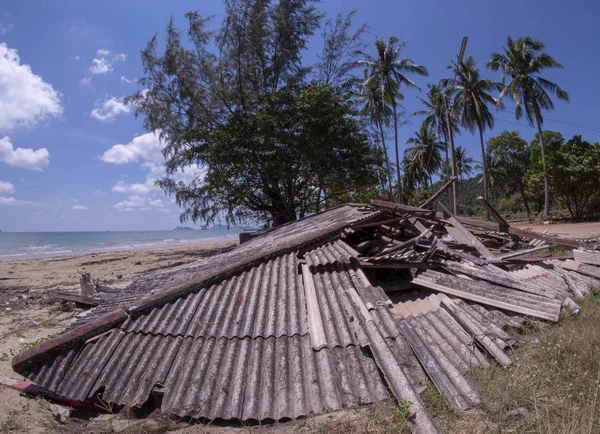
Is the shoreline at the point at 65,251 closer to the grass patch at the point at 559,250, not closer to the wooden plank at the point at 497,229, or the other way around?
the wooden plank at the point at 497,229

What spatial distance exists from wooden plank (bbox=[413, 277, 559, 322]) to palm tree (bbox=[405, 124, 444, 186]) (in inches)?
1366

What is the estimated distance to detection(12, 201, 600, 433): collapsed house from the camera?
2.71 metres

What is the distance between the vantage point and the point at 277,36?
18719 mm

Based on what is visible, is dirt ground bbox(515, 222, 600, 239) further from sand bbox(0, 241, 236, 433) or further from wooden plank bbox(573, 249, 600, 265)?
sand bbox(0, 241, 236, 433)

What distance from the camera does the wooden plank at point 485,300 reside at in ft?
12.1

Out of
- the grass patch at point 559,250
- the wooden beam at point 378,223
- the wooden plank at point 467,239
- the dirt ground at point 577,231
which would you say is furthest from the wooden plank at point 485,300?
the dirt ground at point 577,231

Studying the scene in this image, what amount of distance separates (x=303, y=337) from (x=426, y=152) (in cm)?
3759

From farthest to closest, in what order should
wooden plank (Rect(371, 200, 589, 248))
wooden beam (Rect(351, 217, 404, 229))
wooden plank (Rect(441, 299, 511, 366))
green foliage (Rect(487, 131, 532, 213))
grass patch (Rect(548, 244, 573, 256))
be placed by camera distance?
green foliage (Rect(487, 131, 532, 213)), grass patch (Rect(548, 244, 573, 256)), wooden plank (Rect(371, 200, 589, 248)), wooden beam (Rect(351, 217, 404, 229)), wooden plank (Rect(441, 299, 511, 366))

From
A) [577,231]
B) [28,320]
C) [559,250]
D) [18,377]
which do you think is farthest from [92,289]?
[577,231]

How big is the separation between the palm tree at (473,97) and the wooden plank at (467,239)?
2183 centimetres

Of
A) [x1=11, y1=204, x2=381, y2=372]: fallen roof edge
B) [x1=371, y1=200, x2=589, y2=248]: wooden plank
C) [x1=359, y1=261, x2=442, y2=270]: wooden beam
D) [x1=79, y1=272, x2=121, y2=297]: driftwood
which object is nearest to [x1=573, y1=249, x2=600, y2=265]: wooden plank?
[x1=371, y1=200, x2=589, y2=248]: wooden plank

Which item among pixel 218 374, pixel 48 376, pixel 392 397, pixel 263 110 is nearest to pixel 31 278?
pixel 263 110

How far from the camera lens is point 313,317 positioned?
138 inches

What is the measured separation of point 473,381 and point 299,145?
14.0 metres
